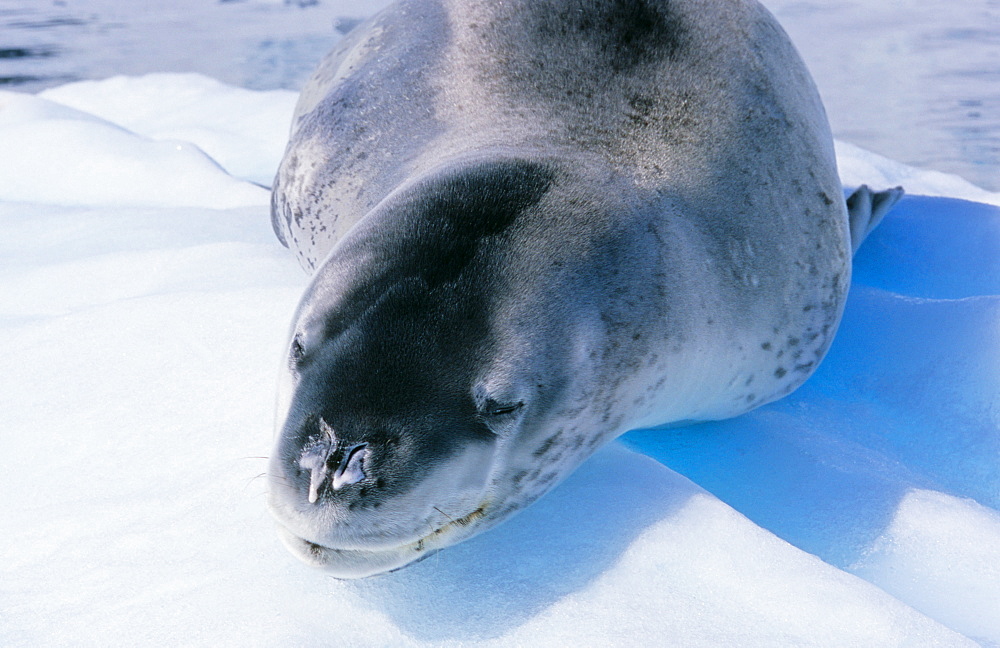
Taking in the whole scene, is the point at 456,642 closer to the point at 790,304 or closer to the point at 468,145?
the point at 468,145

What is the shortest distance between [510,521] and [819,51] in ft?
22.6

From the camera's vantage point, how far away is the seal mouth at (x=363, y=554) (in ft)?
3.98

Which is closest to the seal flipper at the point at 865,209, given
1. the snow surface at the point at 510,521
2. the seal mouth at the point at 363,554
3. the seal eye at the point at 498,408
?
the snow surface at the point at 510,521

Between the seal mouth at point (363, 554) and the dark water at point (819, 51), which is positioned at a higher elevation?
the seal mouth at point (363, 554)

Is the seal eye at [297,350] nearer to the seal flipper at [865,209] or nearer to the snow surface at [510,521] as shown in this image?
the snow surface at [510,521]

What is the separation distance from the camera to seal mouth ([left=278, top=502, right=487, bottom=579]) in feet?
3.98

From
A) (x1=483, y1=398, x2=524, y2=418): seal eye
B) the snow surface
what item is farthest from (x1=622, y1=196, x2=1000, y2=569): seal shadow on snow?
(x1=483, y1=398, x2=524, y2=418): seal eye

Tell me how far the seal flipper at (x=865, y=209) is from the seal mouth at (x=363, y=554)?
1.83 meters

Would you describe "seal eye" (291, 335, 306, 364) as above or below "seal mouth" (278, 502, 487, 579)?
above

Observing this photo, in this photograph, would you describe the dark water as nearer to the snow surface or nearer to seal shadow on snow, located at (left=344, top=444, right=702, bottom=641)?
the snow surface

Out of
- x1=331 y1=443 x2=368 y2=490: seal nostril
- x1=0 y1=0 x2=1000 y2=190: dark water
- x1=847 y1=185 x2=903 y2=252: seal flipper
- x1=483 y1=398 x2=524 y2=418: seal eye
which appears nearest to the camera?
x1=331 y1=443 x2=368 y2=490: seal nostril

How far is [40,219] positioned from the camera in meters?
3.02

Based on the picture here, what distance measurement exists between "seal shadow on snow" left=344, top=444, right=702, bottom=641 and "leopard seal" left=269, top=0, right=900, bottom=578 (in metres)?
0.06

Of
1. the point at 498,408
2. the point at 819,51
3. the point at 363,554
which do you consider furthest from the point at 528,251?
the point at 819,51
